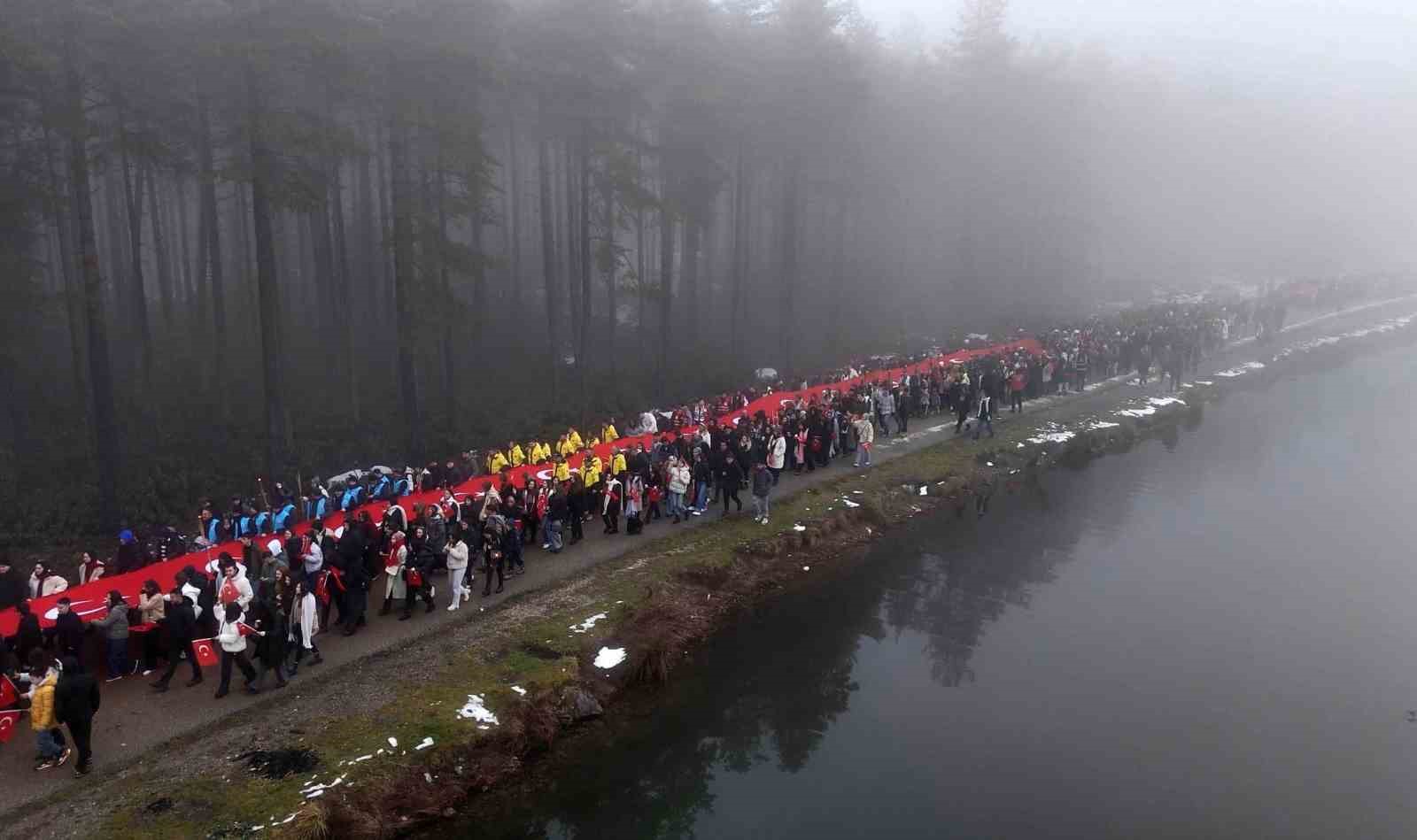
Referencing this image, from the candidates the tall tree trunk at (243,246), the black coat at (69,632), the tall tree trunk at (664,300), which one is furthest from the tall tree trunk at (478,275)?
the black coat at (69,632)

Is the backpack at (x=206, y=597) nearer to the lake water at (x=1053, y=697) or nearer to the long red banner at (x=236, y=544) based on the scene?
the long red banner at (x=236, y=544)

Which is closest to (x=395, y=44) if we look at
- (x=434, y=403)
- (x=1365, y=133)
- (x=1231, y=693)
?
(x=434, y=403)

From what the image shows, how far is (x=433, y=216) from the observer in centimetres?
2598

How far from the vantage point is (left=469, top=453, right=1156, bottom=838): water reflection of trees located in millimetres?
11836

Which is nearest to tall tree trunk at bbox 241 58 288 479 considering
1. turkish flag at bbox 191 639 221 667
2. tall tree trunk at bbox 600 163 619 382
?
turkish flag at bbox 191 639 221 667

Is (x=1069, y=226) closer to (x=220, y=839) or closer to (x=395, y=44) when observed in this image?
(x=395, y=44)

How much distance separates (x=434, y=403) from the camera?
30625mm

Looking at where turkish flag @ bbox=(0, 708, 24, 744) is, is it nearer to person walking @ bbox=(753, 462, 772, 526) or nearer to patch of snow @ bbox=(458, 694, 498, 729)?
patch of snow @ bbox=(458, 694, 498, 729)

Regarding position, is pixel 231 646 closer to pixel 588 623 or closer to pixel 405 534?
pixel 405 534

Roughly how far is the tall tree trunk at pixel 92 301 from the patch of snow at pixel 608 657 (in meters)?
13.4

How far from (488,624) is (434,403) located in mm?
17056

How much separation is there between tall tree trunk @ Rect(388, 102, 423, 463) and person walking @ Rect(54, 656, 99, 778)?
15.1m

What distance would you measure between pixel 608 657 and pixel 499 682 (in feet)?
6.60

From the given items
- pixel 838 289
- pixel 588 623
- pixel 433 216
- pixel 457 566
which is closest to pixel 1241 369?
pixel 838 289
